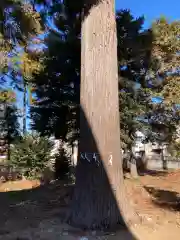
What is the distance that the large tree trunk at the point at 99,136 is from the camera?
5645 millimetres

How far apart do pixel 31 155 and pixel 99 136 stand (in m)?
8.49

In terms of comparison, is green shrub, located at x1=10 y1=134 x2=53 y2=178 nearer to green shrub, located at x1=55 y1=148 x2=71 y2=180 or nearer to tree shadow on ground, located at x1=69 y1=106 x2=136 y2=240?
green shrub, located at x1=55 y1=148 x2=71 y2=180

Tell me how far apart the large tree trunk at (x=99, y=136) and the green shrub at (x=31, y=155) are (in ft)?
26.6

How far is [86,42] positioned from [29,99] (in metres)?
17.6

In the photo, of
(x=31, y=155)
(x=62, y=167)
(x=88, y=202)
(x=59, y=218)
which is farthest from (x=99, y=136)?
(x=31, y=155)

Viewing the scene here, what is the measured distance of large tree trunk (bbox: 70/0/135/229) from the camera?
5.64m

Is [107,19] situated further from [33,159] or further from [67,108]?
[33,159]

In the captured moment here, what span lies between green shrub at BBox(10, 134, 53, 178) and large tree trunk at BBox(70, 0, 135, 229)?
8.12 metres

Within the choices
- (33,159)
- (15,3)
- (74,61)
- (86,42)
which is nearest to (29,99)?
(33,159)

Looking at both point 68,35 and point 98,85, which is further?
point 68,35

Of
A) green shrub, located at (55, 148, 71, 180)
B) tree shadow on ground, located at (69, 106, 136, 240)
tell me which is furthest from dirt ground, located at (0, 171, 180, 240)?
green shrub, located at (55, 148, 71, 180)

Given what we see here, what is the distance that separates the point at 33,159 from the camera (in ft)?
45.5

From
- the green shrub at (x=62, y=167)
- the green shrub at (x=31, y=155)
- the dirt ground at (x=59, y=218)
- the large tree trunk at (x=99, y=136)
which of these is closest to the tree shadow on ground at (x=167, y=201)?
the dirt ground at (x=59, y=218)

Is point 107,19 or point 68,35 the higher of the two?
point 68,35
